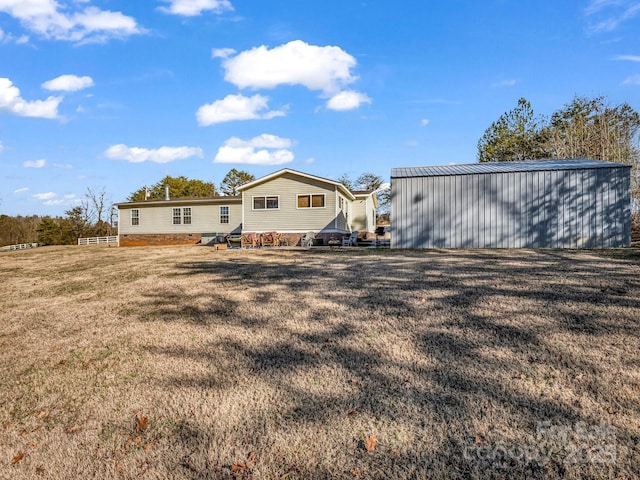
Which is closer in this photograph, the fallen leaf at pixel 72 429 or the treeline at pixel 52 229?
the fallen leaf at pixel 72 429

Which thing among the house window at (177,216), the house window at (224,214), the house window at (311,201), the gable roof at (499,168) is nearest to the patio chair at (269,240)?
the house window at (311,201)

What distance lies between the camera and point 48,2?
855 cm

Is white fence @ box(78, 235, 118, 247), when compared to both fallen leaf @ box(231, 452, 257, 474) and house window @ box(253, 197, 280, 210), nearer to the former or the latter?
house window @ box(253, 197, 280, 210)

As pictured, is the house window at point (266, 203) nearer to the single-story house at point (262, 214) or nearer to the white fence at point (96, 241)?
the single-story house at point (262, 214)

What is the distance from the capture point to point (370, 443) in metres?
2.25

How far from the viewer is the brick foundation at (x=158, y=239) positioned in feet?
72.2

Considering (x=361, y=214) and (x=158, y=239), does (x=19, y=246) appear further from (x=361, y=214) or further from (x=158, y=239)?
(x=361, y=214)

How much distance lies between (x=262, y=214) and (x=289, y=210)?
4.95ft

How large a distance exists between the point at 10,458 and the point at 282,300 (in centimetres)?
326

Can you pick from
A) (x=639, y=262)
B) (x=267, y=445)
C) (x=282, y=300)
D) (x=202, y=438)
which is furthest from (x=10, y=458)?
(x=639, y=262)

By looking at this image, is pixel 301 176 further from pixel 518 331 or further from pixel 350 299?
pixel 518 331

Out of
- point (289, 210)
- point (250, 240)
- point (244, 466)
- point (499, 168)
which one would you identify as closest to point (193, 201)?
point (250, 240)

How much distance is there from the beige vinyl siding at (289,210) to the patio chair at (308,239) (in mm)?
281

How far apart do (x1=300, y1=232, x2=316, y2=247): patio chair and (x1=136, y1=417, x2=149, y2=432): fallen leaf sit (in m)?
14.7
